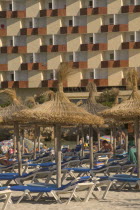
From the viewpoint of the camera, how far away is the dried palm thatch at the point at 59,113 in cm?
1324

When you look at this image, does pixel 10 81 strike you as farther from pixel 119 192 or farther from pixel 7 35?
pixel 119 192

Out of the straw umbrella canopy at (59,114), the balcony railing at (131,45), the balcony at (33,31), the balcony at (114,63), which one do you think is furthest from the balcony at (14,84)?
the straw umbrella canopy at (59,114)

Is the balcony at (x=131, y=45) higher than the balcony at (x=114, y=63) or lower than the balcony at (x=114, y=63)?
higher

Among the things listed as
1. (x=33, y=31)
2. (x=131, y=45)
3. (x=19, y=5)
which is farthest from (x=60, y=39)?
(x=131, y=45)

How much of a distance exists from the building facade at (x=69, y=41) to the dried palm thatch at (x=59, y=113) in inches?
1893

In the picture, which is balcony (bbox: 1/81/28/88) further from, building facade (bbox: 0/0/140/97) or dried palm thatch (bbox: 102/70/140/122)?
dried palm thatch (bbox: 102/70/140/122)

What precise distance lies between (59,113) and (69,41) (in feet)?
169

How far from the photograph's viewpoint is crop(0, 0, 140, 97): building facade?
62.5 m

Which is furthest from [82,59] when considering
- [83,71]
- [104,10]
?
[104,10]

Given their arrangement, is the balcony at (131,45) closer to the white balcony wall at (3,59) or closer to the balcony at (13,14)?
the balcony at (13,14)

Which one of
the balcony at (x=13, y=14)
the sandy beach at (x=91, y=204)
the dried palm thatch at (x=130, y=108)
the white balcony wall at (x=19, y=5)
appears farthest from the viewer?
the white balcony wall at (x=19, y=5)

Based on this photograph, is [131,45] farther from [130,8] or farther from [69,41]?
[69,41]

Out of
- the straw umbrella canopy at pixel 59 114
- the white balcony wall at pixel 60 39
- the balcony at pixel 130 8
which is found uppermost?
the balcony at pixel 130 8

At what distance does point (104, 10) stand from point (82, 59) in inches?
237
